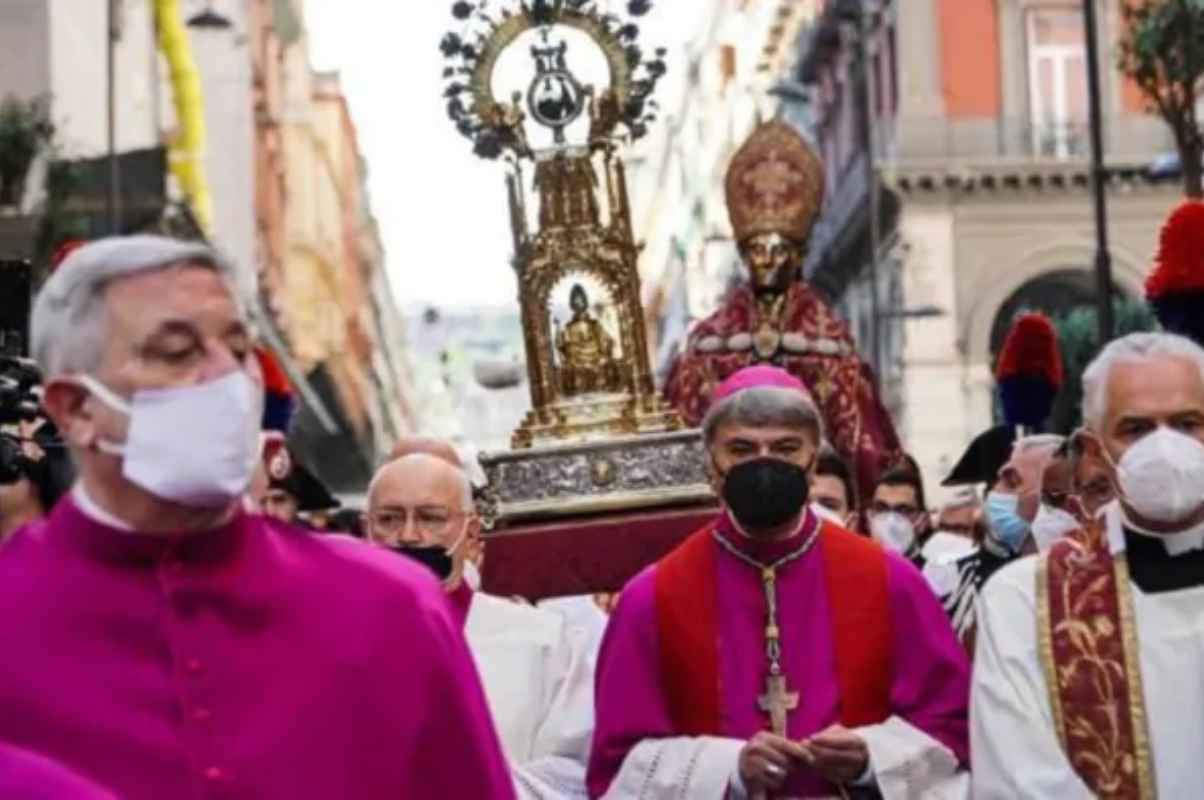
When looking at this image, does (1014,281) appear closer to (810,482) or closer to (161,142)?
(161,142)

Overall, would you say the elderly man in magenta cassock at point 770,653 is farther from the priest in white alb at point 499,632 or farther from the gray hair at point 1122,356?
the gray hair at point 1122,356

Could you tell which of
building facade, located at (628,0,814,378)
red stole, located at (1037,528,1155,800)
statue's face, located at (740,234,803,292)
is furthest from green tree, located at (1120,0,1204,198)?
building facade, located at (628,0,814,378)

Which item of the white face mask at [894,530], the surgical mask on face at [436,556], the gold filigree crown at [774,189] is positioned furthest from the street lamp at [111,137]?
the surgical mask on face at [436,556]

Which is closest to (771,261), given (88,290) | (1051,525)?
(1051,525)

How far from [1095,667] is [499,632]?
5.74 ft

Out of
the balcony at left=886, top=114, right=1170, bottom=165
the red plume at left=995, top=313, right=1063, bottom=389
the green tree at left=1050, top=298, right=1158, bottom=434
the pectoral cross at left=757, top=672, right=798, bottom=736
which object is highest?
the balcony at left=886, top=114, right=1170, bottom=165

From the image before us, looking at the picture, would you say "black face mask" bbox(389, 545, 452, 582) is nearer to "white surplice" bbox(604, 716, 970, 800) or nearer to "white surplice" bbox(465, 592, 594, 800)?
"white surplice" bbox(465, 592, 594, 800)

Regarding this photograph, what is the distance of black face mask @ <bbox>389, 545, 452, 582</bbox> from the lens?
7445 millimetres

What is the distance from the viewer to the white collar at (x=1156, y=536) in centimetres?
640

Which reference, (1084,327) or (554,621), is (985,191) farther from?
(554,621)

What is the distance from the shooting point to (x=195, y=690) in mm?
4430

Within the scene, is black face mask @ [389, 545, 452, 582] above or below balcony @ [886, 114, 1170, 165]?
below

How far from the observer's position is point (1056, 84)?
4988cm

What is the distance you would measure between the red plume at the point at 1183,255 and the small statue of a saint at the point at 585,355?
144 inches
